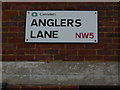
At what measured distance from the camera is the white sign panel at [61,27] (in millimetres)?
4594

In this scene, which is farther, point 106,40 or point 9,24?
point 9,24

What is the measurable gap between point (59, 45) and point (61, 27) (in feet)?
1.05

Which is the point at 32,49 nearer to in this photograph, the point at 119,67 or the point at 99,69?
the point at 99,69

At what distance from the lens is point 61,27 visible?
15.2ft

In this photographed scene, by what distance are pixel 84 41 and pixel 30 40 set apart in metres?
0.94

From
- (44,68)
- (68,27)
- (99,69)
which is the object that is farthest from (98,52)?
(44,68)

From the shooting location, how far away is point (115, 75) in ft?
14.6

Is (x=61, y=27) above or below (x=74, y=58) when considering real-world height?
above

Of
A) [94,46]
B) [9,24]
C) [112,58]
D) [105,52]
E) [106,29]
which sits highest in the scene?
[9,24]

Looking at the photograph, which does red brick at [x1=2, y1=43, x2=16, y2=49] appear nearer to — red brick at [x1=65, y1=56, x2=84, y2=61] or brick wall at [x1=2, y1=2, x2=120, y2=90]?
brick wall at [x1=2, y1=2, x2=120, y2=90]

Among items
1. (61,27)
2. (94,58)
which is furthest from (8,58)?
(94,58)

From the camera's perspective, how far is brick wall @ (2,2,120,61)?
15.0 ft

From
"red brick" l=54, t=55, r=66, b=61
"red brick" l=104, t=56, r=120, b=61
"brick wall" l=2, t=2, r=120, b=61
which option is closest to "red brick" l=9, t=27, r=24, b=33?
"brick wall" l=2, t=2, r=120, b=61

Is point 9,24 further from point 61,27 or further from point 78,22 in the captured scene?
point 78,22
